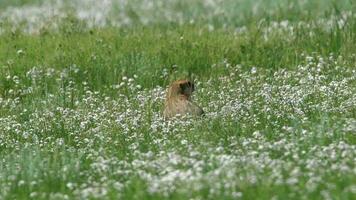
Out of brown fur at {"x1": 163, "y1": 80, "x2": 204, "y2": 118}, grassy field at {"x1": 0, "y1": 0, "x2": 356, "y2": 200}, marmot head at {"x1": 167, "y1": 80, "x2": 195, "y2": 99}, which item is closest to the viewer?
grassy field at {"x1": 0, "y1": 0, "x2": 356, "y2": 200}

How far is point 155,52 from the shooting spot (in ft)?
51.0

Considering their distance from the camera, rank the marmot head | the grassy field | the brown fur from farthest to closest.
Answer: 1. the marmot head
2. the brown fur
3. the grassy field

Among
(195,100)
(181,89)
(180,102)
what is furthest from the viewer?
(195,100)

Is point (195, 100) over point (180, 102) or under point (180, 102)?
under

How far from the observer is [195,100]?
13.2 meters

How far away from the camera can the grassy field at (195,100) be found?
8406 mm

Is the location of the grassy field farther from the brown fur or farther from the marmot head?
the marmot head

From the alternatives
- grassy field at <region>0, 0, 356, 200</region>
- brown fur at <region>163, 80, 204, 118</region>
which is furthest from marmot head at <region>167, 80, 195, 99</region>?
grassy field at <region>0, 0, 356, 200</region>

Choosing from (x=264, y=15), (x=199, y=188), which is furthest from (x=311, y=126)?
(x=264, y=15)

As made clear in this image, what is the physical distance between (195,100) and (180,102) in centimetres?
109

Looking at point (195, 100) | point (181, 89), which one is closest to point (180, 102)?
point (181, 89)

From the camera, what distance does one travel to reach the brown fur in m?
11.9

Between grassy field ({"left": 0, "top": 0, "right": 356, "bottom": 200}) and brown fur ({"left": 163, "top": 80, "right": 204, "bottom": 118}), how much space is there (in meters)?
0.16

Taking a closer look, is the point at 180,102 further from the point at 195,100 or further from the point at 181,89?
the point at 195,100
